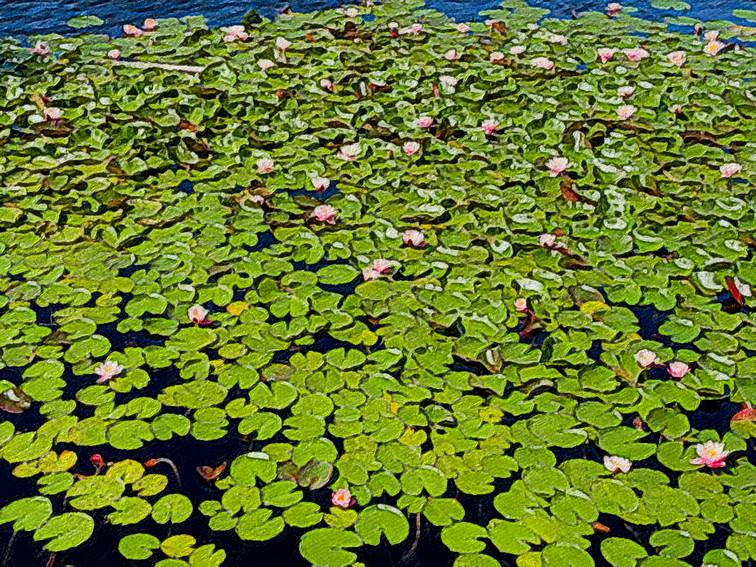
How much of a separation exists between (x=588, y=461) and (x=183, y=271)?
1.84 metres

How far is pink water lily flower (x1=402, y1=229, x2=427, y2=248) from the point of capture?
3922 millimetres

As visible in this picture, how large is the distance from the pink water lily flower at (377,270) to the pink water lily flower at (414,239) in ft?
0.67

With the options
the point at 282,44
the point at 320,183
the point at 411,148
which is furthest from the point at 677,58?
the point at 320,183

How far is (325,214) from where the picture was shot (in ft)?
13.5

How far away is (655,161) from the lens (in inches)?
180

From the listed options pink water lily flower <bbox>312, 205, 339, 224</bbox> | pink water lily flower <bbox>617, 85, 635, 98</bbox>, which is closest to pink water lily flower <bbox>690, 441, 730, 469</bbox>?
pink water lily flower <bbox>312, 205, 339, 224</bbox>

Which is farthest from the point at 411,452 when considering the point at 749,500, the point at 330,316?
the point at 749,500

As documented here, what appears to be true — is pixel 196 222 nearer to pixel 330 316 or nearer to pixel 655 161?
pixel 330 316

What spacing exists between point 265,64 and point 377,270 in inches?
98.3

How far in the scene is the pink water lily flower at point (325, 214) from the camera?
4.11 meters

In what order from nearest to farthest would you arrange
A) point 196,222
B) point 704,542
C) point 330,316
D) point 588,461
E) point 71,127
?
point 704,542, point 588,461, point 330,316, point 196,222, point 71,127

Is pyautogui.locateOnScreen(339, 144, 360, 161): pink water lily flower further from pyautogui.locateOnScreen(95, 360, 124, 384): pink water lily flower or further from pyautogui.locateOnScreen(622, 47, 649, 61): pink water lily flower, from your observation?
pyautogui.locateOnScreen(622, 47, 649, 61): pink water lily flower

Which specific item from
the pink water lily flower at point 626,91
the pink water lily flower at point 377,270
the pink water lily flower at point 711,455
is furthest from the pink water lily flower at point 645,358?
the pink water lily flower at point 626,91

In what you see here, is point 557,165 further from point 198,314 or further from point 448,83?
point 198,314
